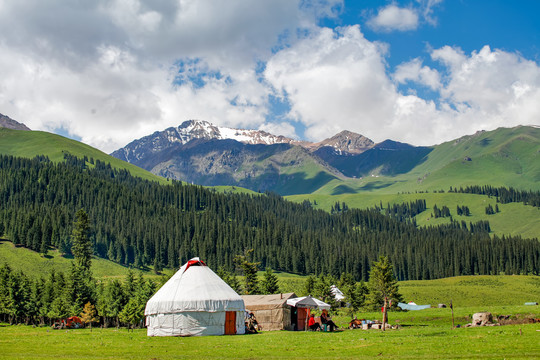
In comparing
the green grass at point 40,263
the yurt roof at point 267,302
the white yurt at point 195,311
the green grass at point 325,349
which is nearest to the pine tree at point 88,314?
the white yurt at point 195,311

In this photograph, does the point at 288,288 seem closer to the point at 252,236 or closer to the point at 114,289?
the point at 114,289

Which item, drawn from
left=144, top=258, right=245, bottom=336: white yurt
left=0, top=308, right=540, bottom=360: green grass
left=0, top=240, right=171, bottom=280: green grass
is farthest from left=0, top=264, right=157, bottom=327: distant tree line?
left=0, top=240, right=171, bottom=280: green grass

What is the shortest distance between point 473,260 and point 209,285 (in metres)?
155

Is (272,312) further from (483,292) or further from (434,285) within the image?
(434,285)

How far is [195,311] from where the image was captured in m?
47.1

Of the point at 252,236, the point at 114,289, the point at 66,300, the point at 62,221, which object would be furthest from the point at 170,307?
the point at 252,236

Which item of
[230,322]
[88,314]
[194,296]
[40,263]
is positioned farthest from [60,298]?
[40,263]

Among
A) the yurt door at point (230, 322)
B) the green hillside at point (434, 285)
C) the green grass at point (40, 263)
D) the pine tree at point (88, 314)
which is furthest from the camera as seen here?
the green grass at point (40, 263)

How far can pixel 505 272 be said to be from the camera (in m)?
173

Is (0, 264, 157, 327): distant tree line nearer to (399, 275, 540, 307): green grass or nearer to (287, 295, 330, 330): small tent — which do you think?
(287, 295, 330, 330): small tent

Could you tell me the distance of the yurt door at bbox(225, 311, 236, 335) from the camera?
48459 mm

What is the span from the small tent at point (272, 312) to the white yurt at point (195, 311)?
4.87 meters

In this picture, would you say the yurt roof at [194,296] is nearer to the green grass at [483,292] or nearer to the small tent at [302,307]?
the small tent at [302,307]

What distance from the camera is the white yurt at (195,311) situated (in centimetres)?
4722
